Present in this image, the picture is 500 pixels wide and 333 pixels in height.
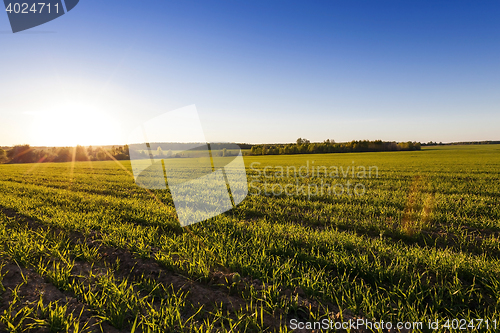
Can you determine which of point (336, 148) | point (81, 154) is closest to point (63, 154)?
point (81, 154)

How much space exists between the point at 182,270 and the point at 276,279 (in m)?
1.60

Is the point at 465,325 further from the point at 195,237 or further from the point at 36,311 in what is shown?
the point at 36,311

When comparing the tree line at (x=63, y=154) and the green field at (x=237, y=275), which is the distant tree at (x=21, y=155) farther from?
the green field at (x=237, y=275)

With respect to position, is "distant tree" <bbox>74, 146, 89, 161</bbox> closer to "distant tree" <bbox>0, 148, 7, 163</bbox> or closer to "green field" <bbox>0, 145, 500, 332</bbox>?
"distant tree" <bbox>0, 148, 7, 163</bbox>

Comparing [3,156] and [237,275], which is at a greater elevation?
[3,156]

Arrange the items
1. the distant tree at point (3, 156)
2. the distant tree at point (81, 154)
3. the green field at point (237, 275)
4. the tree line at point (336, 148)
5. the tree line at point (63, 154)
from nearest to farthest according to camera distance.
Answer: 1. the green field at point (237, 275)
2. the distant tree at point (81, 154)
3. the tree line at point (63, 154)
4. the distant tree at point (3, 156)
5. the tree line at point (336, 148)

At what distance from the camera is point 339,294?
3.09m

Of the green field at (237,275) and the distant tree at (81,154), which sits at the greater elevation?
the distant tree at (81,154)

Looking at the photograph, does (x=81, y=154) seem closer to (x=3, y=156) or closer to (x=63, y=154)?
(x=63, y=154)

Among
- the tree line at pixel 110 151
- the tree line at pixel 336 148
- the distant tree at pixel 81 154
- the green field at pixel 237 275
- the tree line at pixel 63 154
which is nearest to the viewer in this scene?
the green field at pixel 237 275

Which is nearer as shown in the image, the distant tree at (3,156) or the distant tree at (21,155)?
the distant tree at (21,155)

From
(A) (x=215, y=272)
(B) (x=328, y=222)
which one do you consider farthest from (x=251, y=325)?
(B) (x=328, y=222)

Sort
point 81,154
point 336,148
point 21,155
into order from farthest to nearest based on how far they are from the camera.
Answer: point 336,148 → point 21,155 → point 81,154

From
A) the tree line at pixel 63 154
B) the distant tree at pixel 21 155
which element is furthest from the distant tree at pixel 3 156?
the distant tree at pixel 21 155
